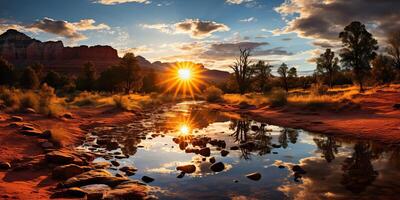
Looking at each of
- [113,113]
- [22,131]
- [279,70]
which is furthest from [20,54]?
[22,131]

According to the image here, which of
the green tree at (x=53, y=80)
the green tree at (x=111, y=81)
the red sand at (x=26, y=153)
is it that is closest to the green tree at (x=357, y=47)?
the red sand at (x=26, y=153)

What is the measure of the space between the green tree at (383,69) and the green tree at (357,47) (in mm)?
16708

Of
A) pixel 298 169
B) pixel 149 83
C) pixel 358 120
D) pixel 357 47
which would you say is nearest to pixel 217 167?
pixel 298 169

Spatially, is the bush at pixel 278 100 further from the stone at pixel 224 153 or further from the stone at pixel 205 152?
the stone at pixel 205 152

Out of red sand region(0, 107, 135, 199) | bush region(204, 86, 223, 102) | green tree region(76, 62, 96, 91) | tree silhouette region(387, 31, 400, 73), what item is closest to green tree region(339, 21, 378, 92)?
tree silhouette region(387, 31, 400, 73)

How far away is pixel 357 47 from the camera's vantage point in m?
45.9

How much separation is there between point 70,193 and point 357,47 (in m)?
45.9

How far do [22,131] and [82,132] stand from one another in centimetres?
446

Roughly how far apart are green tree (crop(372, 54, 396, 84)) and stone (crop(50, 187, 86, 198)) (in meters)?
63.9

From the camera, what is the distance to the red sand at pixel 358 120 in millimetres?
17469

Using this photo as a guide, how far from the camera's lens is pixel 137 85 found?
253 feet

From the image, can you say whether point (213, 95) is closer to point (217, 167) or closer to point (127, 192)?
point (217, 167)

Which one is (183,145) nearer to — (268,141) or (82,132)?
(268,141)

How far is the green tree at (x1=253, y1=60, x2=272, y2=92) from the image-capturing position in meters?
88.0
